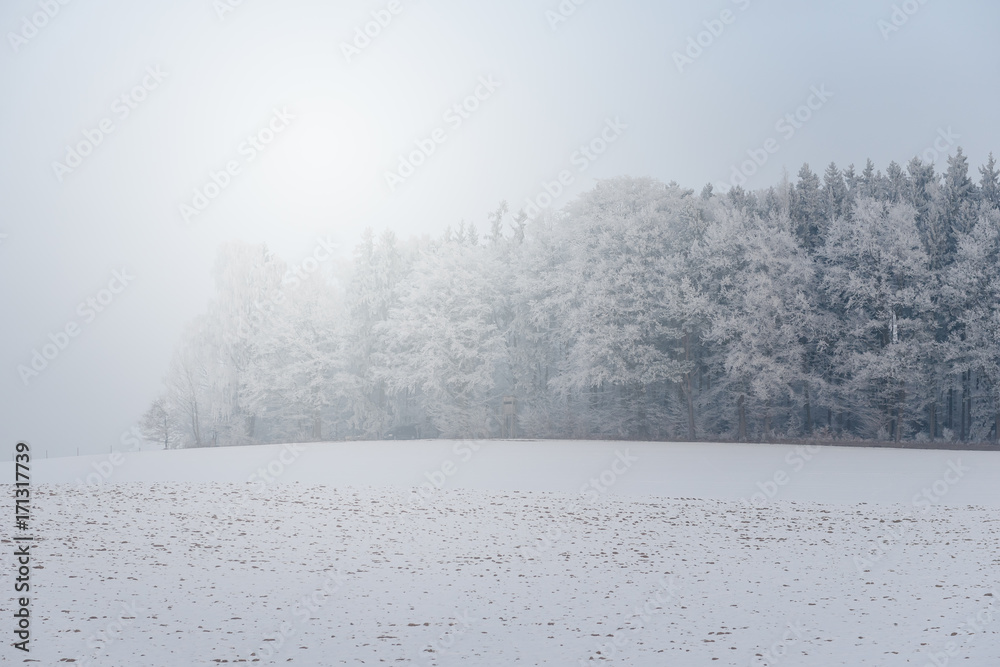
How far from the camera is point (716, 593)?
39.2 ft

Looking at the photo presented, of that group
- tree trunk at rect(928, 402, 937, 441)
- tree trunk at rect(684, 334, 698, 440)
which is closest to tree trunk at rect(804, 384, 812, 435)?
tree trunk at rect(928, 402, 937, 441)

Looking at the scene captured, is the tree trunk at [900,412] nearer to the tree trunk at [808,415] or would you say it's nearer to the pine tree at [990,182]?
the tree trunk at [808,415]

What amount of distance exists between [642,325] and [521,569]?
99.7 ft

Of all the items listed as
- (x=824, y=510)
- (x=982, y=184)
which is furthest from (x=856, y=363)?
(x=824, y=510)

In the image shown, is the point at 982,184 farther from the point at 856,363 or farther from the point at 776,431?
the point at 776,431

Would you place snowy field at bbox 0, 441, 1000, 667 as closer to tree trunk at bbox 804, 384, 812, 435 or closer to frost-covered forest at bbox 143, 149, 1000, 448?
frost-covered forest at bbox 143, 149, 1000, 448

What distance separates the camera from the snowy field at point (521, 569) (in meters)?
9.32

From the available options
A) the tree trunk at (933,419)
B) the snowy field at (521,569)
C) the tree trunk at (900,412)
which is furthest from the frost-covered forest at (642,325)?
the snowy field at (521,569)

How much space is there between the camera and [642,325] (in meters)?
42.4

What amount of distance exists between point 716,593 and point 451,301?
122 feet

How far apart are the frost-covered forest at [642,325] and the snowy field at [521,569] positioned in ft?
47.8

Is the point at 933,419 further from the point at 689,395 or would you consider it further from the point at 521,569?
the point at 521,569

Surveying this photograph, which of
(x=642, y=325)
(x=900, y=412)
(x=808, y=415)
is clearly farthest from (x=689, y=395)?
(x=900, y=412)

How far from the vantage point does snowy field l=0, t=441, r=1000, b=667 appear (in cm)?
932
